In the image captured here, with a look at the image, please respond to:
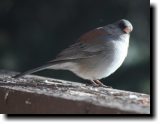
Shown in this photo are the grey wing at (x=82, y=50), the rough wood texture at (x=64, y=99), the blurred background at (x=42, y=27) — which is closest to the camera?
the rough wood texture at (x=64, y=99)

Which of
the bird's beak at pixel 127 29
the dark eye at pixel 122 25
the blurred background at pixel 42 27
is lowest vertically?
the bird's beak at pixel 127 29

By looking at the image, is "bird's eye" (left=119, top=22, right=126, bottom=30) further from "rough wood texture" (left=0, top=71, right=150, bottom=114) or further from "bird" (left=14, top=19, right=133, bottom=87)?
"rough wood texture" (left=0, top=71, right=150, bottom=114)

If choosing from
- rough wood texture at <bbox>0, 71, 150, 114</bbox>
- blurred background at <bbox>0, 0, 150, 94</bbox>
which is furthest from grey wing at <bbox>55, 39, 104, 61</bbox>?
blurred background at <bbox>0, 0, 150, 94</bbox>

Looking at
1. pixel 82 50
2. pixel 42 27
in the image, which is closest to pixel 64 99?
pixel 82 50

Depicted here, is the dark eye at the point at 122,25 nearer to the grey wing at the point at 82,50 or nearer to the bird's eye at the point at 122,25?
the bird's eye at the point at 122,25

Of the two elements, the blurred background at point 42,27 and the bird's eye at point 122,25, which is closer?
the bird's eye at point 122,25

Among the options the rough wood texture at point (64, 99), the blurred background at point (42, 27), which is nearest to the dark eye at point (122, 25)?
the rough wood texture at point (64, 99)

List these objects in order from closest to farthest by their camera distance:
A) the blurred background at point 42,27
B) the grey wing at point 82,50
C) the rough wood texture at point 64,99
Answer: the rough wood texture at point 64,99 < the grey wing at point 82,50 < the blurred background at point 42,27
